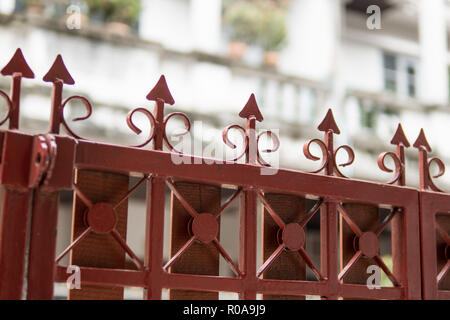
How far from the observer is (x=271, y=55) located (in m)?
7.44

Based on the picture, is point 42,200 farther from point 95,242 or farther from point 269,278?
point 269,278

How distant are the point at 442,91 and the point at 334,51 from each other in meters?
1.39

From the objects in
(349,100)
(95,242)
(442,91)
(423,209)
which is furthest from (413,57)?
(95,242)

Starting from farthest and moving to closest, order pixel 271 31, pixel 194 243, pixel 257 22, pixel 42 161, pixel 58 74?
1. pixel 271 31
2. pixel 257 22
3. pixel 194 243
4. pixel 58 74
5. pixel 42 161

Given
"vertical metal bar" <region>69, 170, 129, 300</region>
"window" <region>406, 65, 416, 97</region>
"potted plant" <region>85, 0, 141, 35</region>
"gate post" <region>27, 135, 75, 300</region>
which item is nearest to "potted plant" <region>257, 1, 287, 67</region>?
"potted plant" <region>85, 0, 141, 35</region>

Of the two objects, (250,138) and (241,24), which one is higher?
(241,24)

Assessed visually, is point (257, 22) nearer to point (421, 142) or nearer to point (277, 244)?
point (421, 142)

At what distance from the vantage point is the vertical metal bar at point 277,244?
4.86ft

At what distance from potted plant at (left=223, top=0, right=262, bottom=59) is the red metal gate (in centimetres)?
554

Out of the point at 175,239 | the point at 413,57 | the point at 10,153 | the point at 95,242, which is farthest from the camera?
the point at 413,57

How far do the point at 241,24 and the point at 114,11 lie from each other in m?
1.65

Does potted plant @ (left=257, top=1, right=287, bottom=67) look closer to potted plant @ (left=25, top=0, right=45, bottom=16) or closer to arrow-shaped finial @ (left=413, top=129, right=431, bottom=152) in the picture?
potted plant @ (left=25, top=0, right=45, bottom=16)

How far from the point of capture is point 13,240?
1131mm

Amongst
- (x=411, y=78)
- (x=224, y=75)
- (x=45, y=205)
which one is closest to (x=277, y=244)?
(x=45, y=205)
